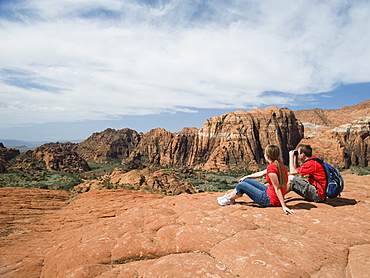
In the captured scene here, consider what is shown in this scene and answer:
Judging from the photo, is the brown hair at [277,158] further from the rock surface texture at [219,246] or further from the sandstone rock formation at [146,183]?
the sandstone rock formation at [146,183]

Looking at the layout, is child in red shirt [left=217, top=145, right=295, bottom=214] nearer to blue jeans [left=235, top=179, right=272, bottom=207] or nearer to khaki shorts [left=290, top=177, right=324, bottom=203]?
blue jeans [left=235, top=179, right=272, bottom=207]

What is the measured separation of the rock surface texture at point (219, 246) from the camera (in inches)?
146

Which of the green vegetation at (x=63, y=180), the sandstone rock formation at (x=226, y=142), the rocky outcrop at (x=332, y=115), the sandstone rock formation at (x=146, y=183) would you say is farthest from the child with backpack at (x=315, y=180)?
the rocky outcrop at (x=332, y=115)

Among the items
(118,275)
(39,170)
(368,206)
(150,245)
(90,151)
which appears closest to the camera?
(118,275)

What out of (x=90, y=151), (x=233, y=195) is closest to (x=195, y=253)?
(x=233, y=195)

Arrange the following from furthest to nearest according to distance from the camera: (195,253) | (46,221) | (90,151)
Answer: (90,151), (46,221), (195,253)

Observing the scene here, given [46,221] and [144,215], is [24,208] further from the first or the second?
[144,215]

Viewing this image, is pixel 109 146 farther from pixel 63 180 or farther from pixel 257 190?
pixel 257 190

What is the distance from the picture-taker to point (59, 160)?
2859 inches

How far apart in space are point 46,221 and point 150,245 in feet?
29.1

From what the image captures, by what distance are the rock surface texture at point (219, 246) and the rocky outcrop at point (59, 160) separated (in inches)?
2789

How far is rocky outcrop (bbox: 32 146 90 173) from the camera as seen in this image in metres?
69.4

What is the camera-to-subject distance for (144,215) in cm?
754

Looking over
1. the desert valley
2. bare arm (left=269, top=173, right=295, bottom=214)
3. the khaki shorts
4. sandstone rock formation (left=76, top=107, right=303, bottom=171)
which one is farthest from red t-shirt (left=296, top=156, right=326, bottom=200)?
sandstone rock formation (left=76, top=107, right=303, bottom=171)
